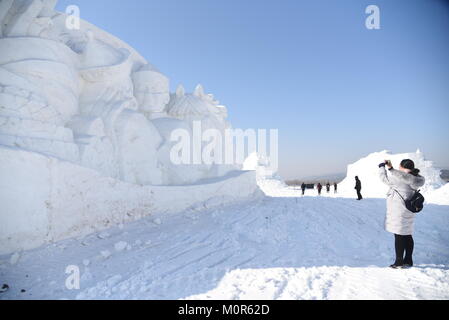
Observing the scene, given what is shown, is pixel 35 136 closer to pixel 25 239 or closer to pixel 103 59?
pixel 25 239

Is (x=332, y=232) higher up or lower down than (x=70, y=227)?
lower down

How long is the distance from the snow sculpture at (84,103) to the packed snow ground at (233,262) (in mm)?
1732

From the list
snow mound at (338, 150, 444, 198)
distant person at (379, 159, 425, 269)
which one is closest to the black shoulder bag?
distant person at (379, 159, 425, 269)

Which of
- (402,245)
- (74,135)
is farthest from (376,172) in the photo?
(74,135)

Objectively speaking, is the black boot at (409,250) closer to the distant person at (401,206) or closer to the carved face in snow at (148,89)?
the distant person at (401,206)

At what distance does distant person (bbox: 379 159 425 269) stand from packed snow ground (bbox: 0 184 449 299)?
0.34m

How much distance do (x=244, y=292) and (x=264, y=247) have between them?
1.92 m

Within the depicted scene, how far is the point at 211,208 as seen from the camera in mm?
8266

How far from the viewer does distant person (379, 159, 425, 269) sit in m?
3.73

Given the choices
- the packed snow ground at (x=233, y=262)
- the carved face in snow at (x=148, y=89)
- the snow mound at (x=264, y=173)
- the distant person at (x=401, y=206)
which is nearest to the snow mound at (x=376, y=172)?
the snow mound at (x=264, y=173)

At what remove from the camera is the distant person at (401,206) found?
147 inches

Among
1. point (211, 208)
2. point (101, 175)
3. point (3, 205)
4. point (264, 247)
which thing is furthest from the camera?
point (211, 208)

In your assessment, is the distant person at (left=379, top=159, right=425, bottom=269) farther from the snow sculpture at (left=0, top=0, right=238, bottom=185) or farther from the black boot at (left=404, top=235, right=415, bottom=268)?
the snow sculpture at (left=0, top=0, right=238, bottom=185)
